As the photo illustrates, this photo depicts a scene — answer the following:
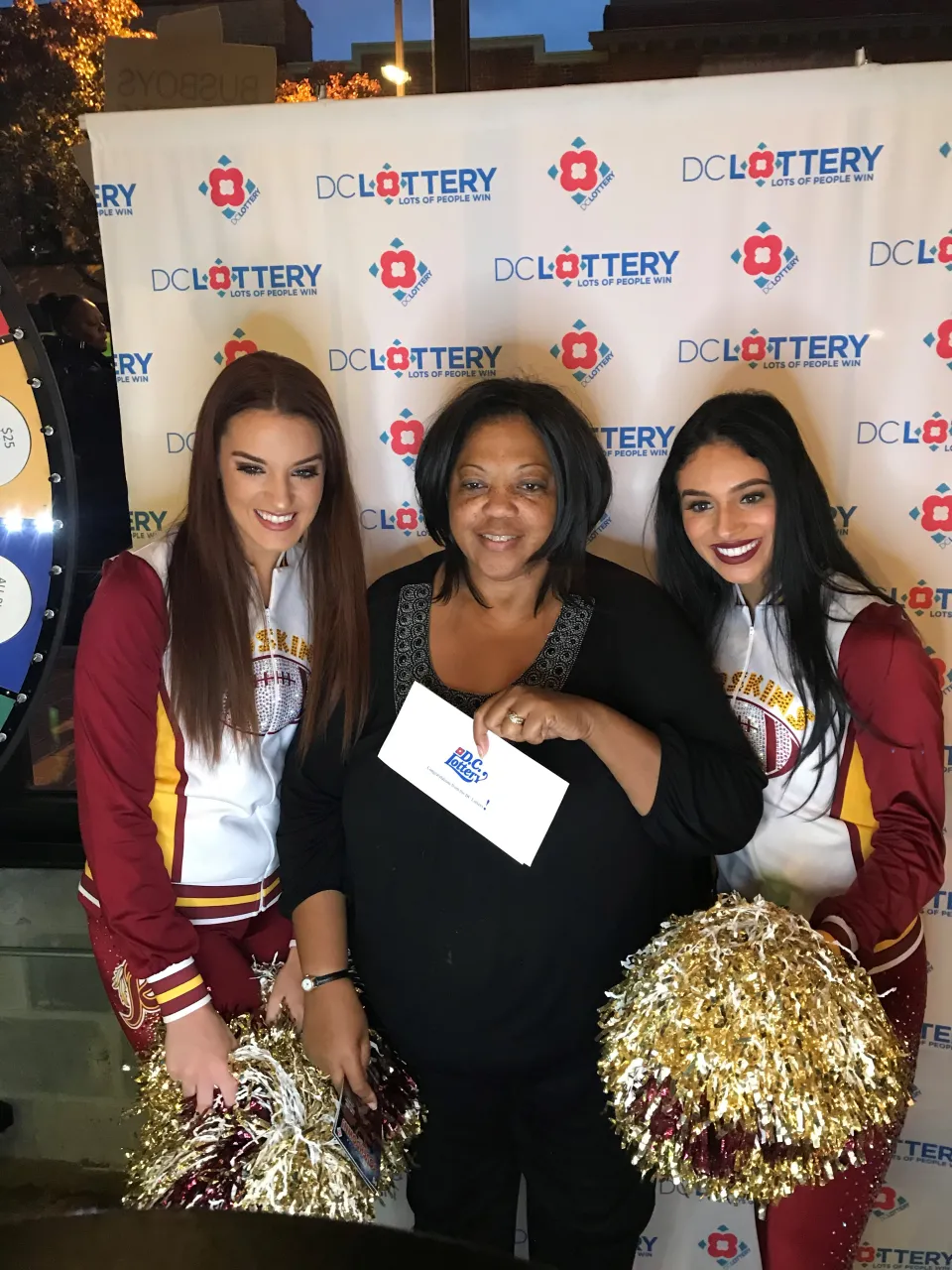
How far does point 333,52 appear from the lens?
1.98 meters

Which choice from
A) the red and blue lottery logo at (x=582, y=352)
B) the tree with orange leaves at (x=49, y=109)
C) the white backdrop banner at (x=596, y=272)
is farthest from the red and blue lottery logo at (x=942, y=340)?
the tree with orange leaves at (x=49, y=109)

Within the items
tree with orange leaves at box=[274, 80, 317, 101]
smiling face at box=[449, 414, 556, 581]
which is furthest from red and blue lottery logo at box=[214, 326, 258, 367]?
smiling face at box=[449, 414, 556, 581]

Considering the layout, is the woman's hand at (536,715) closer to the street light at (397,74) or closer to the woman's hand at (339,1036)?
the woman's hand at (339,1036)

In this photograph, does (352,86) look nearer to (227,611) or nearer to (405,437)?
(405,437)

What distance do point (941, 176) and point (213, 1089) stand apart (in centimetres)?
215

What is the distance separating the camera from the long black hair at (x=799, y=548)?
1.41 meters

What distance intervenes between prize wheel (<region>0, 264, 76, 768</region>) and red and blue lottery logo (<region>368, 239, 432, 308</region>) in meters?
0.80

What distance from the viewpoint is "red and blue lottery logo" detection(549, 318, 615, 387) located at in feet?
6.05

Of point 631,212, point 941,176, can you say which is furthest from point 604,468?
point 941,176

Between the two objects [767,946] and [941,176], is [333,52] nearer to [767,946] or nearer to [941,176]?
[941,176]

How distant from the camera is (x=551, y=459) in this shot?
1391 mm

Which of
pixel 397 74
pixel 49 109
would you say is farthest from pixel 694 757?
pixel 49 109

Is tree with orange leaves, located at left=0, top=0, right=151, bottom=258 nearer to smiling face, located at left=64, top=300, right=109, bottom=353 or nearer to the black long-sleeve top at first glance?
smiling face, located at left=64, top=300, right=109, bottom=353

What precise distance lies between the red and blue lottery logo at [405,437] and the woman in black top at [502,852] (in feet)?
1.50
